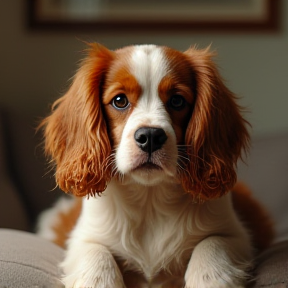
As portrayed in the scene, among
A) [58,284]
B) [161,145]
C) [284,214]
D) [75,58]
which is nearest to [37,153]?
[75,58]

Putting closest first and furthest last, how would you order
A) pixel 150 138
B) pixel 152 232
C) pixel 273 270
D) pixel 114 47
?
pixel 150 138 < pixel 273 270 < pixel 152 232 < pixel 114 47

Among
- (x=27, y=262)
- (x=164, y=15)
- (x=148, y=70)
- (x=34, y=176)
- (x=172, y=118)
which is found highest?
(x=148, y=70)

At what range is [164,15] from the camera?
344 cm

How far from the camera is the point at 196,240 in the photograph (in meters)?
1.66

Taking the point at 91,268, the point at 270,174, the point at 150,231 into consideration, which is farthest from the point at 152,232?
the point at 270,174

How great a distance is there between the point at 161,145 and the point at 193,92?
0.83 feet

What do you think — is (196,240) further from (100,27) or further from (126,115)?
(100,27)

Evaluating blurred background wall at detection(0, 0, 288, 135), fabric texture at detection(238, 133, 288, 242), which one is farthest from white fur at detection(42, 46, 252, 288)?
blurred background wall at detection(0, 0, 288, 135)

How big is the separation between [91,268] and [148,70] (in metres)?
0.53

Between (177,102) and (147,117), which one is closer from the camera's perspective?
(147,117)

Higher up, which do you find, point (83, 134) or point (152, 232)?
point (83, 134)

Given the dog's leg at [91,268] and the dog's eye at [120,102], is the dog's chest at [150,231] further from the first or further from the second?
the dog's eye at [120,102]

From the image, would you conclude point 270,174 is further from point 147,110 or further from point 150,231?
point 147,110

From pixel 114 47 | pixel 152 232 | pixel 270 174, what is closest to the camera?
pixel 152 232
